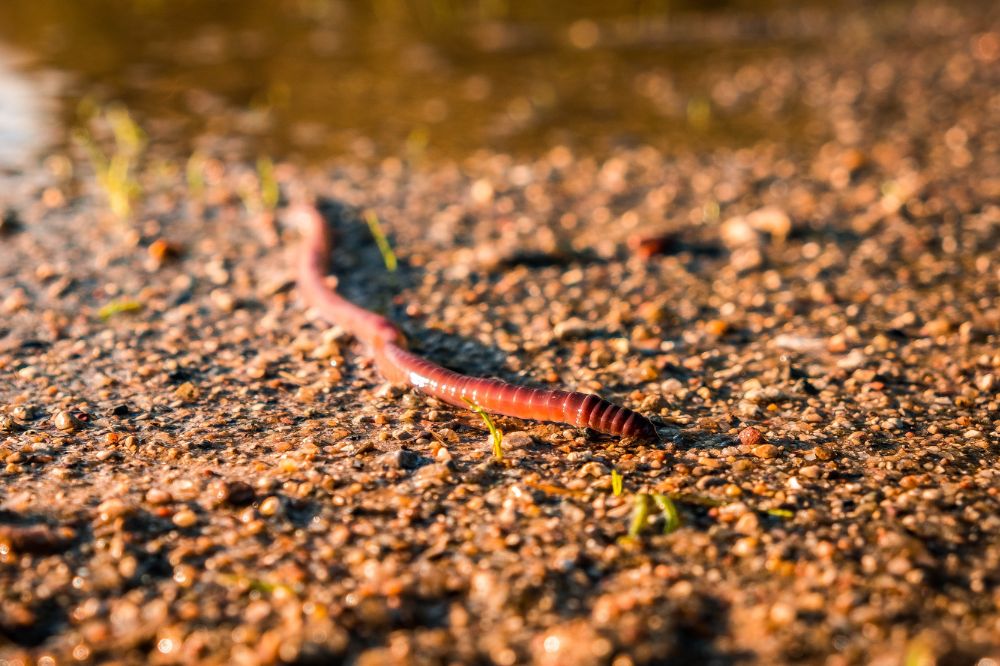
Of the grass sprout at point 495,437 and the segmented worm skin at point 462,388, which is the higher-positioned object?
the segmented worm skin at point 462,388

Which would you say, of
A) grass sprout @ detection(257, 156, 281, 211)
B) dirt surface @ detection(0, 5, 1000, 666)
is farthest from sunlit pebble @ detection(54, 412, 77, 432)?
grass sprout @ detection(257, 156, 281, 211)

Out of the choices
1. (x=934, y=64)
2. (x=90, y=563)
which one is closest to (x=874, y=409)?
(x=90, y=563)

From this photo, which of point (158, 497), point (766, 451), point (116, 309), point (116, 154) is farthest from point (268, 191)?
point (766, 451)

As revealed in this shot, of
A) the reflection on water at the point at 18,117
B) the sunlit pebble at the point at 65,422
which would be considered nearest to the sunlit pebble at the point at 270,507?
the sunlit pebble at the point at 65,422

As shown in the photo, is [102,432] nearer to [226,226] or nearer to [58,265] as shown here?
[58,265]

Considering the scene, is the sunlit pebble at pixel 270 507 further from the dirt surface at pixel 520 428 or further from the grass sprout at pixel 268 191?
the grass sprout at pixel 268 191

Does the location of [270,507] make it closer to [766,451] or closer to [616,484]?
[616,484]
